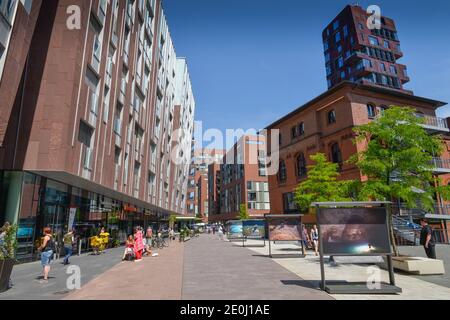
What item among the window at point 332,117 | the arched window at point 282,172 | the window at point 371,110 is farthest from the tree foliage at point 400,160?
the arched window at point 282,172

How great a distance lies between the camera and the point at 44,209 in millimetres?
15875

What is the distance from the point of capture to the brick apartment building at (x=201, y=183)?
359 feet

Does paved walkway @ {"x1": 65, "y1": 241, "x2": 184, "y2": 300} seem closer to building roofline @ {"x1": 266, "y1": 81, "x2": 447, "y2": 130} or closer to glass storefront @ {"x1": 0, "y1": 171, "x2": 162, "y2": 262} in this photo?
glass storefront @ {"x1": 0, "y1": 171, "x2": 162, "y2": 262}

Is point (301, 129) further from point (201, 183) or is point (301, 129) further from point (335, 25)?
point (201, 183)

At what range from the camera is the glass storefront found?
14328mm

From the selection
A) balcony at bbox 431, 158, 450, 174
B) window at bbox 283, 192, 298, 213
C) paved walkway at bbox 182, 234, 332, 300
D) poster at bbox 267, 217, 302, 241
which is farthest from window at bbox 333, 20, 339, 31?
paved walkway at bbox 182, 234, 332, 300

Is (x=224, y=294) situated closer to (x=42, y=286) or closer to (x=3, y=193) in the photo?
(x=42, y=286)

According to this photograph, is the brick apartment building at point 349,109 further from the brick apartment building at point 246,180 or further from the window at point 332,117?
the brick apartment building at point 246,180

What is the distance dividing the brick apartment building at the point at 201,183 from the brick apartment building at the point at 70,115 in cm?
8017

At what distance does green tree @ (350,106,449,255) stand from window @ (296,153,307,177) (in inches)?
880

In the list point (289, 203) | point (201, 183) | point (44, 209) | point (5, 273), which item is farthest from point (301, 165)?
point (201, 183)

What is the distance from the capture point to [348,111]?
30.3 m
